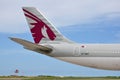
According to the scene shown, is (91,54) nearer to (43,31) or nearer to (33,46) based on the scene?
(43,31)

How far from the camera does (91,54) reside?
42.3m

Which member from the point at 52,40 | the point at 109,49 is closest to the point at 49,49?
the point at 52,40

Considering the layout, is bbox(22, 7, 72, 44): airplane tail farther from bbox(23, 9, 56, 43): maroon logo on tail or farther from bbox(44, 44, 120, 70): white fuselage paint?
bbox(44, 44, 120, 70): white fuselage paint

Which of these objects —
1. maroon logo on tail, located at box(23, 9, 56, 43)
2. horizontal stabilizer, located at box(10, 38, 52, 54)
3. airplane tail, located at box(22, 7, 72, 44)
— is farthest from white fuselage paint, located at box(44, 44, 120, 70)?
maroon logo on tail, located at box(23, 9, 56, 43)

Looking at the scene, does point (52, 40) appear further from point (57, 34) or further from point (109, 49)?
point (109, 49)

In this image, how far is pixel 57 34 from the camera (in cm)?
4369

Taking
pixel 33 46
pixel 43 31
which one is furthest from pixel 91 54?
pixel 33 46

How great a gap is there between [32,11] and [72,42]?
6.54 meters

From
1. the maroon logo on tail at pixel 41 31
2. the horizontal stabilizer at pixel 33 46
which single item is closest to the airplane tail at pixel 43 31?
the maroon logo on tail at pixel 41 31

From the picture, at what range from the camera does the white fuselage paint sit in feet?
138

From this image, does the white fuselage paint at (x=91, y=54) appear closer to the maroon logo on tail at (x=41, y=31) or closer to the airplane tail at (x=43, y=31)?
the airplane tail at (x=43, y=31)

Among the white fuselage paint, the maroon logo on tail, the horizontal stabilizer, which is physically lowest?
the white fuselage paint

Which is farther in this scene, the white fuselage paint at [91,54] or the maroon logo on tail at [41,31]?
the maroon logo on tail at [41,31]

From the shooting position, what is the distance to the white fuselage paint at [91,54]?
42000 millimetres
